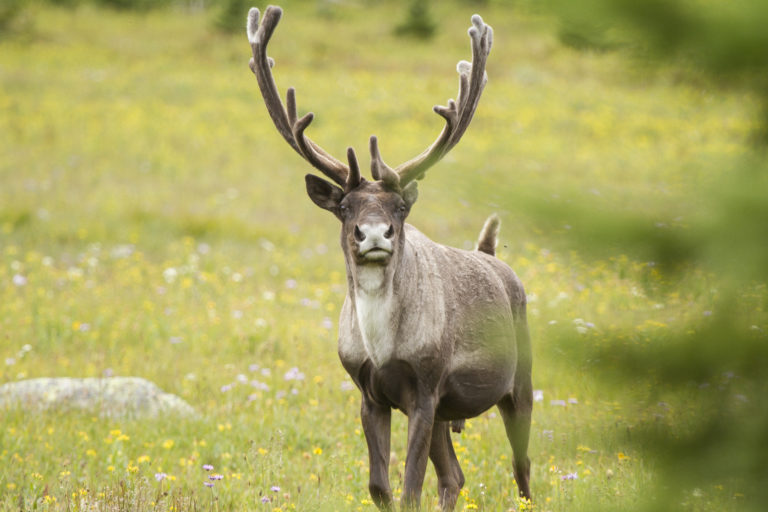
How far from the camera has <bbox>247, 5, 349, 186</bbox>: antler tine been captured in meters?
4.86

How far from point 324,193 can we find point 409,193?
1.50 ft

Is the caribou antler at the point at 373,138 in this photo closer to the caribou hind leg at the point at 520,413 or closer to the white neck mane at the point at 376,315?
the white neck mane at the point at 376,315

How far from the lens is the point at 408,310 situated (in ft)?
15.2

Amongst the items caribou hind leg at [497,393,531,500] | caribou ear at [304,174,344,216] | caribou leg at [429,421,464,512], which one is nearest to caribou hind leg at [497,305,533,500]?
caribou hind leg at [497,393,531,500]

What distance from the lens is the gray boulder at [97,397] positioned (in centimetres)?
725

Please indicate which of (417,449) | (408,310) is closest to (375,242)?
(408,310)

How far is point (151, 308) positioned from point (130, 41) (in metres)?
32.4

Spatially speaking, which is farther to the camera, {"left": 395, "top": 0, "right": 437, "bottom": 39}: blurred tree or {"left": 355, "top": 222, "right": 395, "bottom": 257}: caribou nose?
{"left": 395, "top": 0, "right": 437, "bottom": 39}: blurred tree

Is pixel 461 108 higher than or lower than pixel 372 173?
higher

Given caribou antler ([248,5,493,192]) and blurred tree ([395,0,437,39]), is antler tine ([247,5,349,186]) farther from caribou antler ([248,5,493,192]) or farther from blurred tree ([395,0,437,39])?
blurred tree ([395,0,437,39])

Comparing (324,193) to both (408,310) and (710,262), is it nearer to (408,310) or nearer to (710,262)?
(408,310)

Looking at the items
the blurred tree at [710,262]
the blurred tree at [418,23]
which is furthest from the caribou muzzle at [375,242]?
the blurred tree at [418,23]

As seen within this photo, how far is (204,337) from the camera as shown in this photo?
952cm

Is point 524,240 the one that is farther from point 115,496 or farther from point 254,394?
point 254,394
